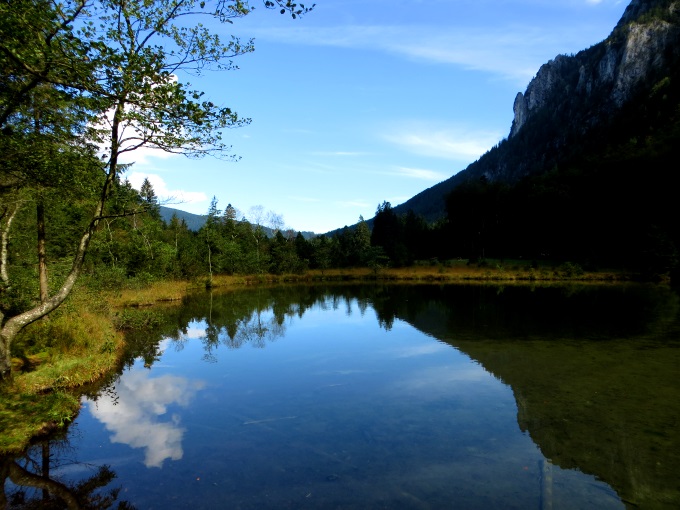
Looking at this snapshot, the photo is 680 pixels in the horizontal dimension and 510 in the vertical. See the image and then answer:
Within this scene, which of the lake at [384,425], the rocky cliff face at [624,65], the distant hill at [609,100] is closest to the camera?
the lake at [384,425]

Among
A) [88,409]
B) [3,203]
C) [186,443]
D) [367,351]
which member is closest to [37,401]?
[88,409]

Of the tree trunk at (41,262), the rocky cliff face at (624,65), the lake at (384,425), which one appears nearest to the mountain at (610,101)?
the rocky cliff face at (624,65)

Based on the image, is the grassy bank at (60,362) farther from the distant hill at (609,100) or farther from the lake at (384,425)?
the distant hill at (609,100)

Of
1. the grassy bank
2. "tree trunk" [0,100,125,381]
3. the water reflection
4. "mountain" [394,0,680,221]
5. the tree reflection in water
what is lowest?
the water reflection

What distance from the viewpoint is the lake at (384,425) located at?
6973mm

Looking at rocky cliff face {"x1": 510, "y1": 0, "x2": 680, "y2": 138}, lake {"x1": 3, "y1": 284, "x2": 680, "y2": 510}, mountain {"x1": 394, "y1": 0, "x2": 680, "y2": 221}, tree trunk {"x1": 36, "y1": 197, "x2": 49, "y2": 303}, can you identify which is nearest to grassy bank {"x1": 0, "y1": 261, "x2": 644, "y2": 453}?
lake {"x1": 3, "y1": 284, "x2": 680, "y2": 510}

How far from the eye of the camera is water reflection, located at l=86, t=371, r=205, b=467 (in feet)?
29.7

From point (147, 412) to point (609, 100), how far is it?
14834cm

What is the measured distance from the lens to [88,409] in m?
11.4

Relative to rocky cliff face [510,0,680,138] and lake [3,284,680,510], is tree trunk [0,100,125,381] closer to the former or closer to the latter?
lake [3,284,680,510]

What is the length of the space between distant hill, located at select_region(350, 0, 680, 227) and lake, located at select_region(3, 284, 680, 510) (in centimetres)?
7183

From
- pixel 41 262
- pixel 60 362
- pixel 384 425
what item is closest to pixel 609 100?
pixel 384 425

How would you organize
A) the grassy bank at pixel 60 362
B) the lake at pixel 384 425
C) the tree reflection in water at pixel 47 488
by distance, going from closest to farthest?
the tree reflection in water at pixel 47 488 < the lake at pixel 384 425 < the grassy bank at pixel 60 362

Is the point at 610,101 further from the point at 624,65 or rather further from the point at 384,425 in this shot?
the point at 384,425
